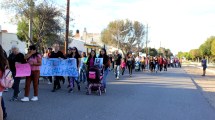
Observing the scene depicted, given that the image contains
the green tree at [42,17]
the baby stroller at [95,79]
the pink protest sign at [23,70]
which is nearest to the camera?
the pink protest sign at [23,70]

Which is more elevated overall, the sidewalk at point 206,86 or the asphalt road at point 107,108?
the asphalt road at point 107,108

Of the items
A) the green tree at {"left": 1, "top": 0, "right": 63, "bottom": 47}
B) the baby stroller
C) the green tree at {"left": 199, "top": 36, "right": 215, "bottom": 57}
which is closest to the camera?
the baby stroller

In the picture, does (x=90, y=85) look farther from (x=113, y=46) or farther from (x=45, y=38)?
(x=113, y=46)

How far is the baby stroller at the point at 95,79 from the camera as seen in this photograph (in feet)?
45.1

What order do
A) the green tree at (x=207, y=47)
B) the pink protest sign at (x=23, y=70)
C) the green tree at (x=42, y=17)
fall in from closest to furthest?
the pink protest sign at (x=23, y=70)
the green tree at (x=42, y=17)
the green tree at (x=207, y=47)

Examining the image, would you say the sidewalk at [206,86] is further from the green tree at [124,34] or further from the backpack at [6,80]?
the green tree at [124,34]

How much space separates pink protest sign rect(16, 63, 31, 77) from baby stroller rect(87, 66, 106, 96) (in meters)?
3.28

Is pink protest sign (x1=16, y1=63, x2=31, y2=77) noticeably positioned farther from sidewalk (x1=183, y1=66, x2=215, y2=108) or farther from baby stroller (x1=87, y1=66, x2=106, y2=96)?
sidewalk (x1=183, y1=66, x2=215, y2=108)

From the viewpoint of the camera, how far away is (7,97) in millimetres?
12125

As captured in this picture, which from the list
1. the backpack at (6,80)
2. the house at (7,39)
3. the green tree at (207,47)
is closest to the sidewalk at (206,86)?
the backpack at (6,80)

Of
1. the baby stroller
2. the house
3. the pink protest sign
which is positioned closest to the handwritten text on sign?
the baby stroller

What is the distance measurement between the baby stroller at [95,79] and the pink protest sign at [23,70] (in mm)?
3283

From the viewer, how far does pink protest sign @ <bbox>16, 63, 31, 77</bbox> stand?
35.6ft

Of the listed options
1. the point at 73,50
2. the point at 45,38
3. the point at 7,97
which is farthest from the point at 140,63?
the point at 7,97
